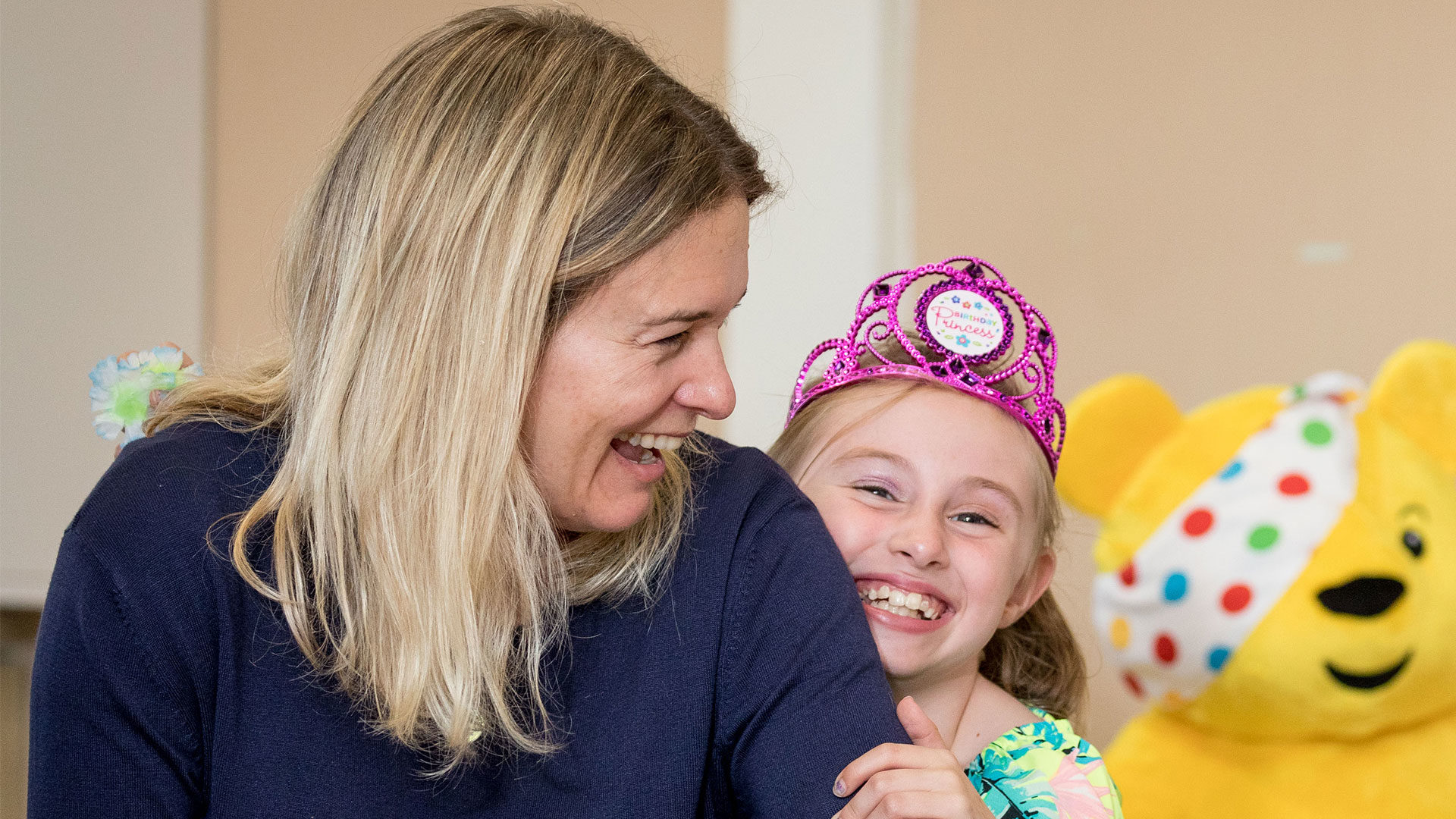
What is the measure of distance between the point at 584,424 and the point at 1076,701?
83cm

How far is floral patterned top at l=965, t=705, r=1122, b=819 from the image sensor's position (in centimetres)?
126

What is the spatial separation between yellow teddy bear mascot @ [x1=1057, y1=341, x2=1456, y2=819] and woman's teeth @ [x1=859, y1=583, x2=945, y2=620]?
0.42 meters

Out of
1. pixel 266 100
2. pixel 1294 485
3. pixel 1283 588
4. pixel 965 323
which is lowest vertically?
pixel 1283 588

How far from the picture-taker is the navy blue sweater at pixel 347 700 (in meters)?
0.99

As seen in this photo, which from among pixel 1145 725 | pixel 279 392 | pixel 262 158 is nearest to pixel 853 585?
pixel 279 392

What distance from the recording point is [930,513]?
1.41 meters

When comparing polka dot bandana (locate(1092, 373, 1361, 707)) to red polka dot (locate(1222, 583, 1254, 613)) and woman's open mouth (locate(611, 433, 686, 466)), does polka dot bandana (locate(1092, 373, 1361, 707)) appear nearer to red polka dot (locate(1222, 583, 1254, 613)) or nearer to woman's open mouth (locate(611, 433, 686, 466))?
red polka dot (locate(1222, 583, 1254, 613))

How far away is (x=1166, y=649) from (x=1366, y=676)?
231mm

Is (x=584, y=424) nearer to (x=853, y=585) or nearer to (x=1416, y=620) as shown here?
(x=853, y=585)

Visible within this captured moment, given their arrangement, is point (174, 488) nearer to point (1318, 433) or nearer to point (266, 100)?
point (1318, 433)

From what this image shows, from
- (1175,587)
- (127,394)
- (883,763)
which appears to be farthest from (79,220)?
(883,763)

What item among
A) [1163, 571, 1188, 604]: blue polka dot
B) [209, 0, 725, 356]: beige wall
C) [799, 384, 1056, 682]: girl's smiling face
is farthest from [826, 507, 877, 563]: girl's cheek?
[209, 0, 725, 356]: beige wall

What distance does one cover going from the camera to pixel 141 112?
2863 millimetres

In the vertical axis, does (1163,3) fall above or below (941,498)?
above
